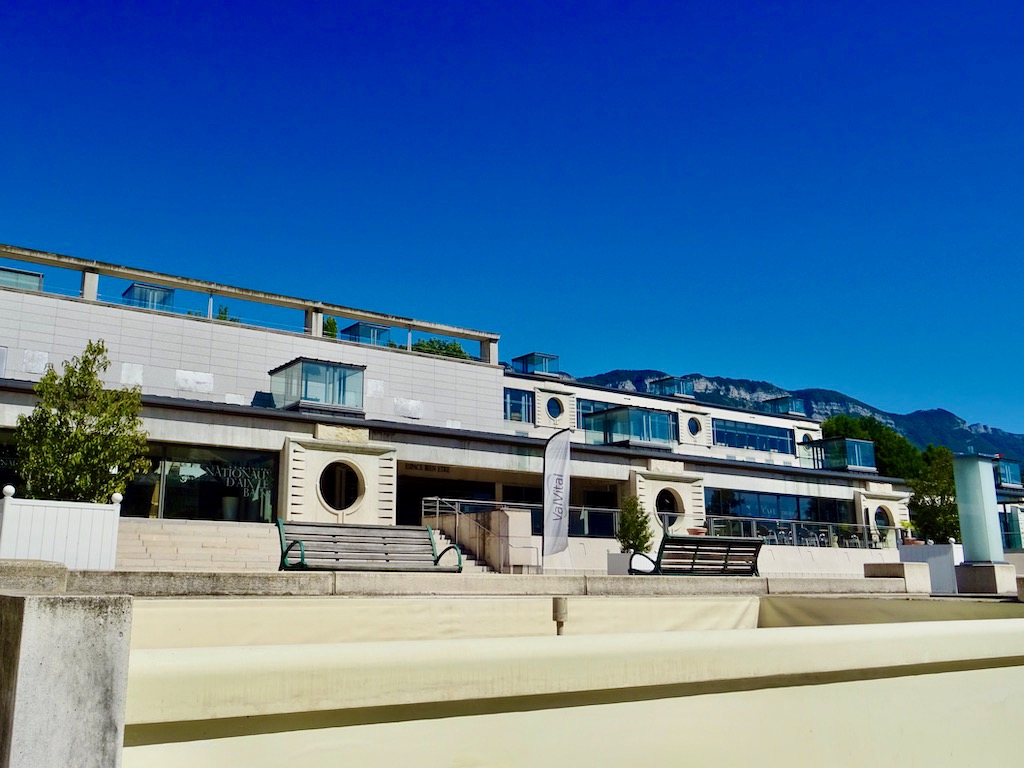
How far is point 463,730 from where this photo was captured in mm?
2422

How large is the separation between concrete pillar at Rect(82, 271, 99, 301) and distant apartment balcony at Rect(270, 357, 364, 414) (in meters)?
8.64

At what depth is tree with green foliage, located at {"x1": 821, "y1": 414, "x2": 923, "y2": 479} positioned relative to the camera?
78.0 meters

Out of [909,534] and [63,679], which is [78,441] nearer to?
[63,679]

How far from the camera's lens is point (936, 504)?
40344 mm

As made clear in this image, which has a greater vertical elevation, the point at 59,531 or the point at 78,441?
the point at 78,441

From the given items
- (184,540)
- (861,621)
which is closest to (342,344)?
(184,540)

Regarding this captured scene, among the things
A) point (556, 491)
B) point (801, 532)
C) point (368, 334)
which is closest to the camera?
point (556, 491)

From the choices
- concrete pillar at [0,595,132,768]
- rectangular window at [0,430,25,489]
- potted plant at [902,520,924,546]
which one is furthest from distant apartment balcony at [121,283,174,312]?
concrete pillar at [0,595,132,768]

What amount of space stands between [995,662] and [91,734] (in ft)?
12.0

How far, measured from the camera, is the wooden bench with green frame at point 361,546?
9.95 metres

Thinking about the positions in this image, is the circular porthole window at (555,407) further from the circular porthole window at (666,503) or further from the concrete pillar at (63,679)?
the concrete pillar at (63,679)

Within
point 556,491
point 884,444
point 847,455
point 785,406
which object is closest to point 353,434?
point 556,491

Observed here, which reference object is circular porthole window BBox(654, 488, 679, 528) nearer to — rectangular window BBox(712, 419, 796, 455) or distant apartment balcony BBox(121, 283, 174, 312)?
rectangular window BBox(712, 419, 796, 455)

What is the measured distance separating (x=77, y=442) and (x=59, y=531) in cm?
A: 449
